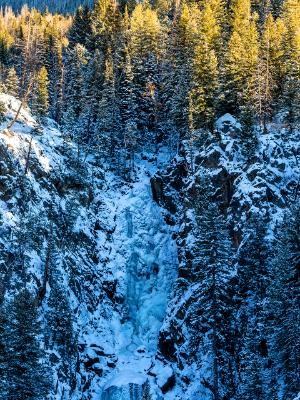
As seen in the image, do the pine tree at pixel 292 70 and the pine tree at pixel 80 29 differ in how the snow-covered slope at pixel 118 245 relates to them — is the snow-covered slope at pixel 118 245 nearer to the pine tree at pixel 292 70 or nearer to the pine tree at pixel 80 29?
the pine tree at pixel 292 70

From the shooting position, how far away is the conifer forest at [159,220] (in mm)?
37125

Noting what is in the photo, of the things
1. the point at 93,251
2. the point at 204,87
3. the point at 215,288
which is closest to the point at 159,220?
the point at 93,251

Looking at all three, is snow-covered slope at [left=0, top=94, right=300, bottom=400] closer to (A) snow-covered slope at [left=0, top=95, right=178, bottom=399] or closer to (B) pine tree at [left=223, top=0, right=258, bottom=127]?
(A) snow-covered slope at [left=0, top=95, right=178, bottom=399]

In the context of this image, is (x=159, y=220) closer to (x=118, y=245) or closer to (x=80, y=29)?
(x=118, y=245)

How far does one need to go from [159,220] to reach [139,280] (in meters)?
8.66

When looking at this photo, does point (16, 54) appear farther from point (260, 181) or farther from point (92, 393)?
point (92, 393)

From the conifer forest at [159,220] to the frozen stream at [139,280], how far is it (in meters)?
0.16

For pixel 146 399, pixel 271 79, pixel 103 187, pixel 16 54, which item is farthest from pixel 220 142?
pixel 16 54

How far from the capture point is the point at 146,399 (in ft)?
123

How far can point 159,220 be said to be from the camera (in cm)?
5966

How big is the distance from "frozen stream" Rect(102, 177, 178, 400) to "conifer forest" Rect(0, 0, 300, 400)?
0.52 feet

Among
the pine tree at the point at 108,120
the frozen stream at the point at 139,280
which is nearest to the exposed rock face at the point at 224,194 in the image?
the frozen stream at the point at 139,280

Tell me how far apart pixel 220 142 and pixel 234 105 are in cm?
721

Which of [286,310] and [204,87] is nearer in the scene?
[286,310]
